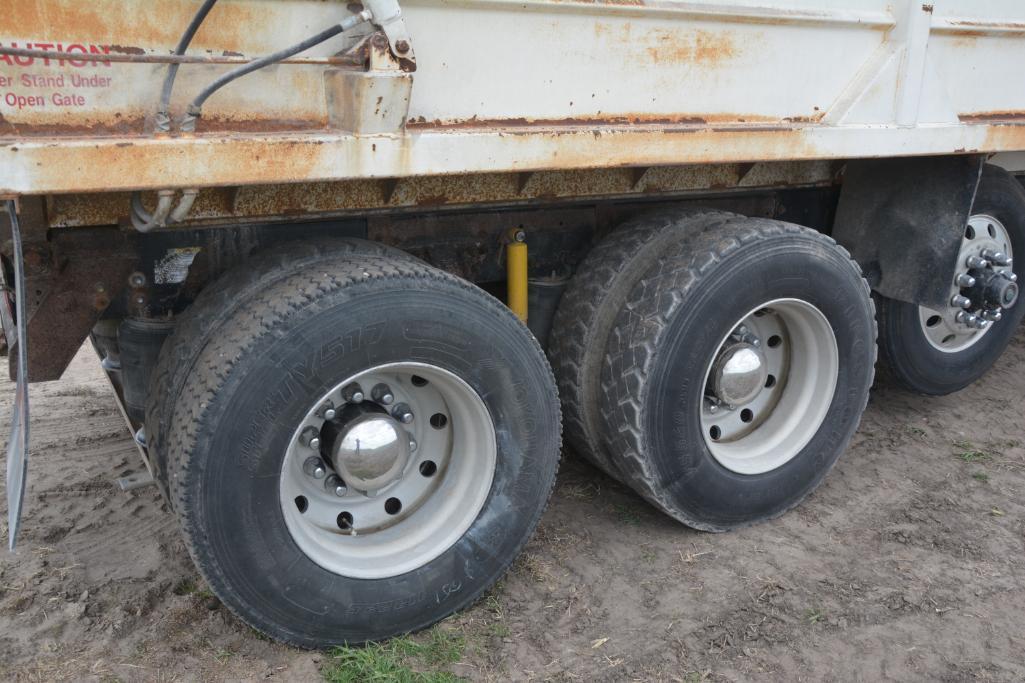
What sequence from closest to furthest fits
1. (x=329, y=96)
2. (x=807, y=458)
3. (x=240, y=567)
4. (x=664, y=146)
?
(x=329, y=96) < (x=240, y=567) < (x=664, y=146) < (x=807, y=458)

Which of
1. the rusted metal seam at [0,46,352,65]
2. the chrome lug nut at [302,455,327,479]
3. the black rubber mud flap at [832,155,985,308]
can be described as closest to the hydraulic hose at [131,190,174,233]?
the rusted metal seam at [0,46,352,65]

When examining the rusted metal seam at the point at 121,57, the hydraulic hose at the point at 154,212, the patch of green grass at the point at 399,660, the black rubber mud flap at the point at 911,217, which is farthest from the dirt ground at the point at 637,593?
the rusted metal seam at the point at 121,57

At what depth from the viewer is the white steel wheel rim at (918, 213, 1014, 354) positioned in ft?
13.4

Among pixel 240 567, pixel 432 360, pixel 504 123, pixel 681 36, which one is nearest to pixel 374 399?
pixel 432 360

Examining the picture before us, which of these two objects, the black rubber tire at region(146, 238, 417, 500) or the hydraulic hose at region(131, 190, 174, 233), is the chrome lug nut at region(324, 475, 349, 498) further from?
the hydraulic hose at region(131, 190, 174, 233)

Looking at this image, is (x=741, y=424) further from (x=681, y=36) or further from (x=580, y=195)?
(x=681, y=36)

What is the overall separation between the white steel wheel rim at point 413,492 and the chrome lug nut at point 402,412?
0.06ft

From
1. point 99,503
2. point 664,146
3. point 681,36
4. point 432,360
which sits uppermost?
point 681,36

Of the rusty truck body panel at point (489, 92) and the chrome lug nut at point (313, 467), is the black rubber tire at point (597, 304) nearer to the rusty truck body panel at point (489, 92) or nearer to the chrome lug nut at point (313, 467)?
the rusty truck body panel at point (489, 92)

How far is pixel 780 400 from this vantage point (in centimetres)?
356

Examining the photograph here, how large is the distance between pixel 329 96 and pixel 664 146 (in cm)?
98

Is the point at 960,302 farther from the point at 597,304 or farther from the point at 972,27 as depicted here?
the point at 597,304

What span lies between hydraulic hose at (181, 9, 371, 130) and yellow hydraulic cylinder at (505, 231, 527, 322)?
3.82 ft

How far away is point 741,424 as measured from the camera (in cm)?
352
